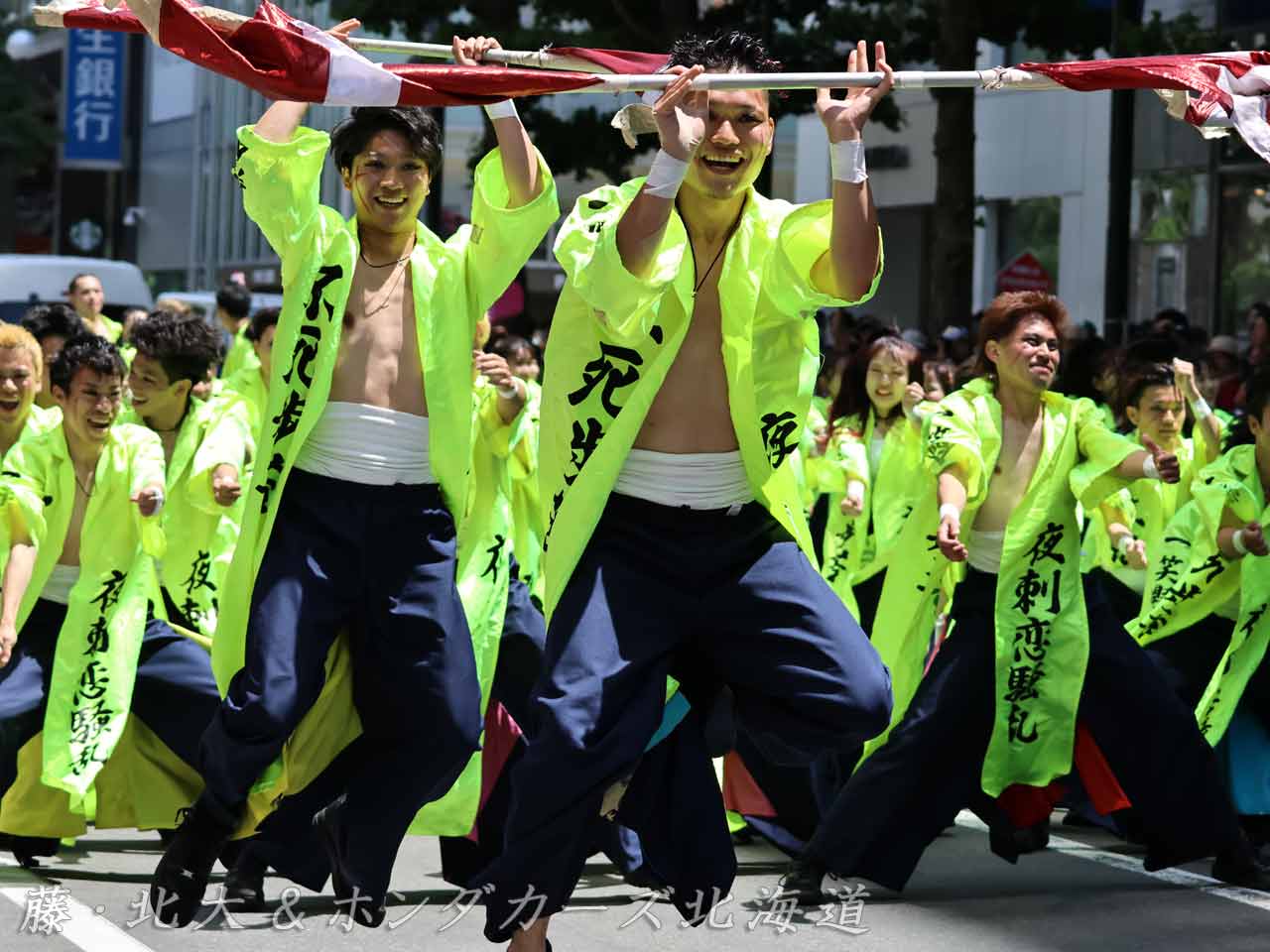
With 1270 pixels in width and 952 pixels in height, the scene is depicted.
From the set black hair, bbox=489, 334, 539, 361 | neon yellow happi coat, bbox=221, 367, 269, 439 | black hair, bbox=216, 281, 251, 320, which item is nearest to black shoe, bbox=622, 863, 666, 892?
neon yellow happi coat, bbox=221, 367, 269, 439

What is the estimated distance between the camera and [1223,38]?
18.2 m

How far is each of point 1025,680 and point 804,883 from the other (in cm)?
88

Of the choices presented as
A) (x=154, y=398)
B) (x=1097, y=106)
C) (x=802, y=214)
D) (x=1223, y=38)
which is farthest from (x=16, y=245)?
(x=802, y=214)

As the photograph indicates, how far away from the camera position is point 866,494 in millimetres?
9703

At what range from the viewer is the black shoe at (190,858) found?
5.51m

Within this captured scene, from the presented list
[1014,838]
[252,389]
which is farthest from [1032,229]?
[1014,838]

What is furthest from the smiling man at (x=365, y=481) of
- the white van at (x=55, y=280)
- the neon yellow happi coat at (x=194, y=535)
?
the white van at (x=55, y=280)

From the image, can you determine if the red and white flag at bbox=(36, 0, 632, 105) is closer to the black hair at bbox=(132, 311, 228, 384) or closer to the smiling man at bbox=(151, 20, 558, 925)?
the smiling man at bbox=(151, 20, 558, 925)

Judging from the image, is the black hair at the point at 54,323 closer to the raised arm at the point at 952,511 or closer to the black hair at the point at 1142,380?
the black hair at the point at 1142,380

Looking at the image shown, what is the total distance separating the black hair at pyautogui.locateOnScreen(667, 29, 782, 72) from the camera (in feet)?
16.6

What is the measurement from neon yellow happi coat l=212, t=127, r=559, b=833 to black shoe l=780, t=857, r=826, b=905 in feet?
5.56

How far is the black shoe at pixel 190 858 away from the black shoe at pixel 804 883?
6.33ft

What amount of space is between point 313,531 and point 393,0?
14935 mm

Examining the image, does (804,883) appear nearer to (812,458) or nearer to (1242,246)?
(812,458)
